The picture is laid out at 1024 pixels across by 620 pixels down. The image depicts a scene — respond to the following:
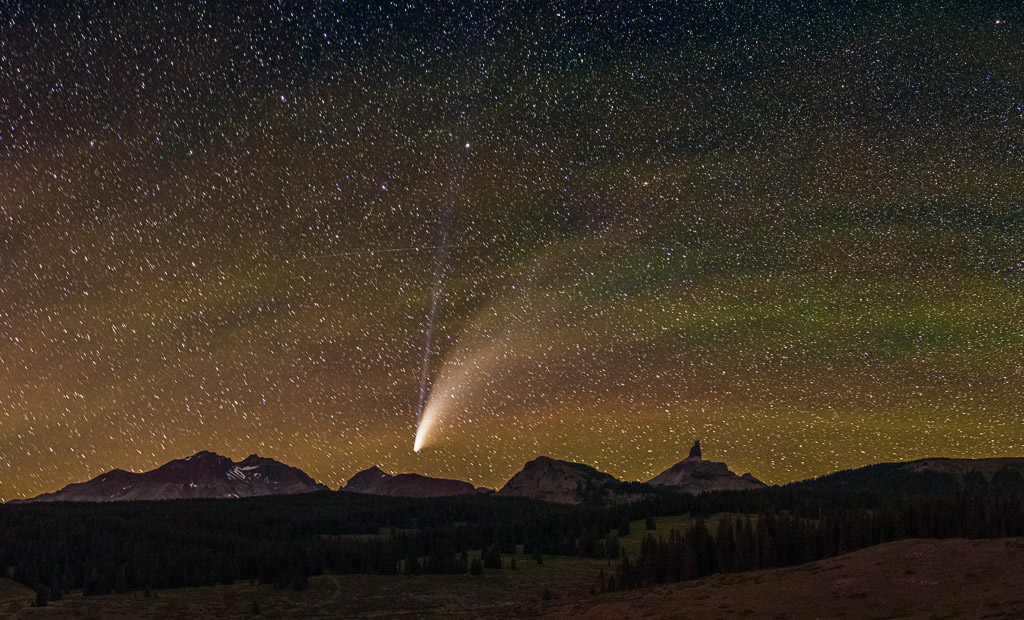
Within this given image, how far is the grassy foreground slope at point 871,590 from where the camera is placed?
73.6 metres

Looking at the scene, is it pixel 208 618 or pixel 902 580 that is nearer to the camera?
pixel 902 580

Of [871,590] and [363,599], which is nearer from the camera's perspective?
[871,590]

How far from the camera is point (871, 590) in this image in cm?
8344

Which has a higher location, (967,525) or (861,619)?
(967,525)

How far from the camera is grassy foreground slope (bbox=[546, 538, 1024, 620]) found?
73562 mm

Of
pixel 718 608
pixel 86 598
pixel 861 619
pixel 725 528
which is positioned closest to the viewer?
pixel 861 619

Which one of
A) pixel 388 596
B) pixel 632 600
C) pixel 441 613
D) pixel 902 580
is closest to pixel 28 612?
pixel 388 596

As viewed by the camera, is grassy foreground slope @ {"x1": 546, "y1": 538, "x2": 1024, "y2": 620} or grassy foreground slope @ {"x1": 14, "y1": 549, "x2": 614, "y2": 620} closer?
grassy foreground slope @ {"x1": 546, "y1": 538, "x2": 1024, "y2": 620}

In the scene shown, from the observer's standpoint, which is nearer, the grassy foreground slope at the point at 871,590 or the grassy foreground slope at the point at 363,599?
the grassy foreground slope at the point at 871,590

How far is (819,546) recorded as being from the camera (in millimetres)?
128875

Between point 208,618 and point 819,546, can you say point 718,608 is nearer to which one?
point 819,546

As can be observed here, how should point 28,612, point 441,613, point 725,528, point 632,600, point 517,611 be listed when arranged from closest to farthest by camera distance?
point 632,600, point 517,611, point 441,613, point 725,528, point 28,612

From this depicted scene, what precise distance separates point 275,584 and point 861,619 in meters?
128

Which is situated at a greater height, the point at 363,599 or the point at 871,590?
the point at 871,590
